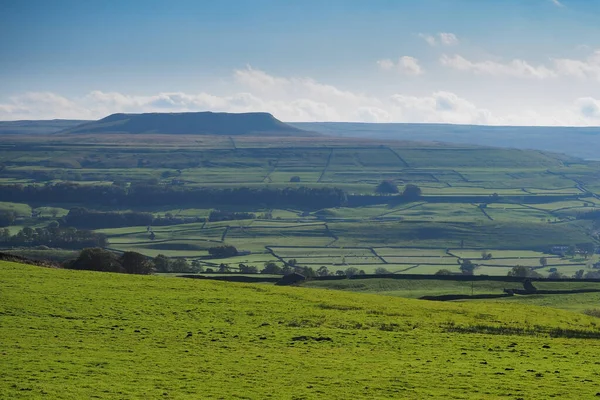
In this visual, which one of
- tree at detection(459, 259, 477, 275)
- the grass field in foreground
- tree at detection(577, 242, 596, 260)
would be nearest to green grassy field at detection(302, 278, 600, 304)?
the grass field in foreground

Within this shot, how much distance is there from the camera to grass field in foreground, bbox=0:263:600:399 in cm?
2883

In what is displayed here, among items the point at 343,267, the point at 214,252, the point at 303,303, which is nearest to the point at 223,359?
the point at 303,303

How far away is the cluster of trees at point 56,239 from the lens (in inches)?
6462

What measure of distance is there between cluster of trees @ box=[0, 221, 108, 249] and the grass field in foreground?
11116 centimetres

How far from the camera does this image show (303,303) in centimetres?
5012

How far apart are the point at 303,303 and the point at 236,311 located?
18.8 feet

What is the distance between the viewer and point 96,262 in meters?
78.9

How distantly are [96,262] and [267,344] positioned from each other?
45.3 meters

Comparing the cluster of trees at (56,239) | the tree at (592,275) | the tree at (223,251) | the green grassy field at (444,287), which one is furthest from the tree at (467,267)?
the cluster of trees at (56,239)

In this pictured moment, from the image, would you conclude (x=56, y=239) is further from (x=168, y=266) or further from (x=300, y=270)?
(x=300, y=270)

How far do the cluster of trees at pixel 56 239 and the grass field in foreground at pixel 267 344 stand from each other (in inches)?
4376

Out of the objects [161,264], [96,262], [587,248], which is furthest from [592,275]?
[96,262]

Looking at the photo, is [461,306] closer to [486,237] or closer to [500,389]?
[500,389]

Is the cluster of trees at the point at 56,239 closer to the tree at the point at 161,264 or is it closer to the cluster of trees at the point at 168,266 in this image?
the cluster of trees at the point at 168,266
